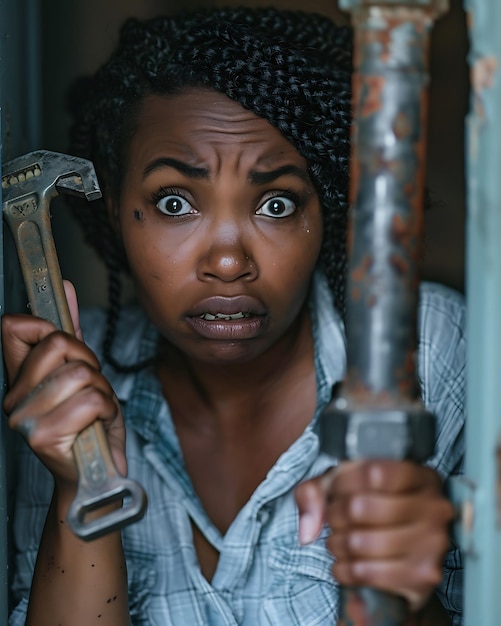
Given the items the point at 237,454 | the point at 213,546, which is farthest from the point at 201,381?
the point at 213,546

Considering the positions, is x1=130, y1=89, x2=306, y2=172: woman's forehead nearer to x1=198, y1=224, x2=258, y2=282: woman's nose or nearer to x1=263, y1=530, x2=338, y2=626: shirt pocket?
x1=198, y1=224, x2=258, y2=282: woman's nose

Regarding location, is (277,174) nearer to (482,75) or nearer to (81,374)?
(81,374)

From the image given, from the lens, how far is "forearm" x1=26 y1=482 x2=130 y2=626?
1405 mm

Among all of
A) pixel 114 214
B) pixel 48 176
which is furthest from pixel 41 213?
pixel 114 214

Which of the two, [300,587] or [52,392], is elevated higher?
[52,392]

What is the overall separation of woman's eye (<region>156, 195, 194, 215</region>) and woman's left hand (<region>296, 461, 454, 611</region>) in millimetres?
753

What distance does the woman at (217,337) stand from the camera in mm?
1536

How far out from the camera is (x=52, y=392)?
1207 millimetres

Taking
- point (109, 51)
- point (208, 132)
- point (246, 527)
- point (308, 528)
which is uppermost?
point (109, 51)

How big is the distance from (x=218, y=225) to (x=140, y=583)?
0.66 metres

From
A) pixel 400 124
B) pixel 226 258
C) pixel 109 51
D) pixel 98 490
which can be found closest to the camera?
pixel 400 124

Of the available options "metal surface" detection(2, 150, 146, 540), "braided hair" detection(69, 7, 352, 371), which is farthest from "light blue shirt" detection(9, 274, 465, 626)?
"metal surface" detection(2, 150, 146, 540)

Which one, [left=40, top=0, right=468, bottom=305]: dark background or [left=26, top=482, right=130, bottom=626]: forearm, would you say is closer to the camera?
[left=26, top=482, right=130, bottom=626]: forearm

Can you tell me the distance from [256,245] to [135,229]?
23 cm
